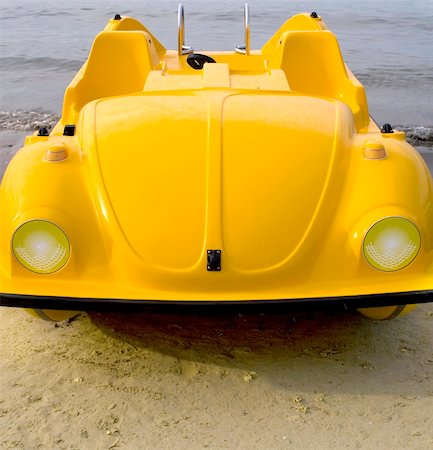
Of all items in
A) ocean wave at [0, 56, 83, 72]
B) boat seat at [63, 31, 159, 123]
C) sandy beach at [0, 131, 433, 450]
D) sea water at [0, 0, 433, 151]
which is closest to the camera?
sandy beach at [0, 131, 433, 450]

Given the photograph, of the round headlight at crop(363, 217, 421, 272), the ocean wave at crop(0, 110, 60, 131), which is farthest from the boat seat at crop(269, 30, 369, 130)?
the ocean wave at crop(0, 110, 60, 131)

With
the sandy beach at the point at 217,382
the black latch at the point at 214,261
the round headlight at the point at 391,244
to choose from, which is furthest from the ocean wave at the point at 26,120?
the round headlight at the point at 391,244

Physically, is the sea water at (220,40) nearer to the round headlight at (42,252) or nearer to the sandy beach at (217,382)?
the sandy beach at (217,382)

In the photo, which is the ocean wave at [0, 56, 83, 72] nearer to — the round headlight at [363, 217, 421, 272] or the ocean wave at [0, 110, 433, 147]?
the ocean wave at [0, 110, 433, 147]

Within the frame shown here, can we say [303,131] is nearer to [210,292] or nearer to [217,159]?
[217,159]

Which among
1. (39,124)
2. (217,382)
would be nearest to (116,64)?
(217,382)

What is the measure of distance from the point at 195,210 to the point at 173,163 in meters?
0.24

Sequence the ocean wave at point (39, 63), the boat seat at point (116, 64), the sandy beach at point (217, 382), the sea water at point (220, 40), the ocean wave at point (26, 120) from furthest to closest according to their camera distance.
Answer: the ocean wave at point (39, 63)
the sea water at point (220, 40)
the ocean wave at point (26, 120)
the boat seat at point (116, 64)
the sandy beach at point (217, 382)

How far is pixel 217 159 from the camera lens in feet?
9.14

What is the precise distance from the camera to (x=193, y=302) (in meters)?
2.54

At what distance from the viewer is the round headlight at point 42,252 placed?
2.59 m

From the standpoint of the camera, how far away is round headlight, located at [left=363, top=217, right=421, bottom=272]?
261 centimetres

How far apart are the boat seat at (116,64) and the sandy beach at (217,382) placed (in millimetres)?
1461

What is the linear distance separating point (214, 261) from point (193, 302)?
0.16 metres
